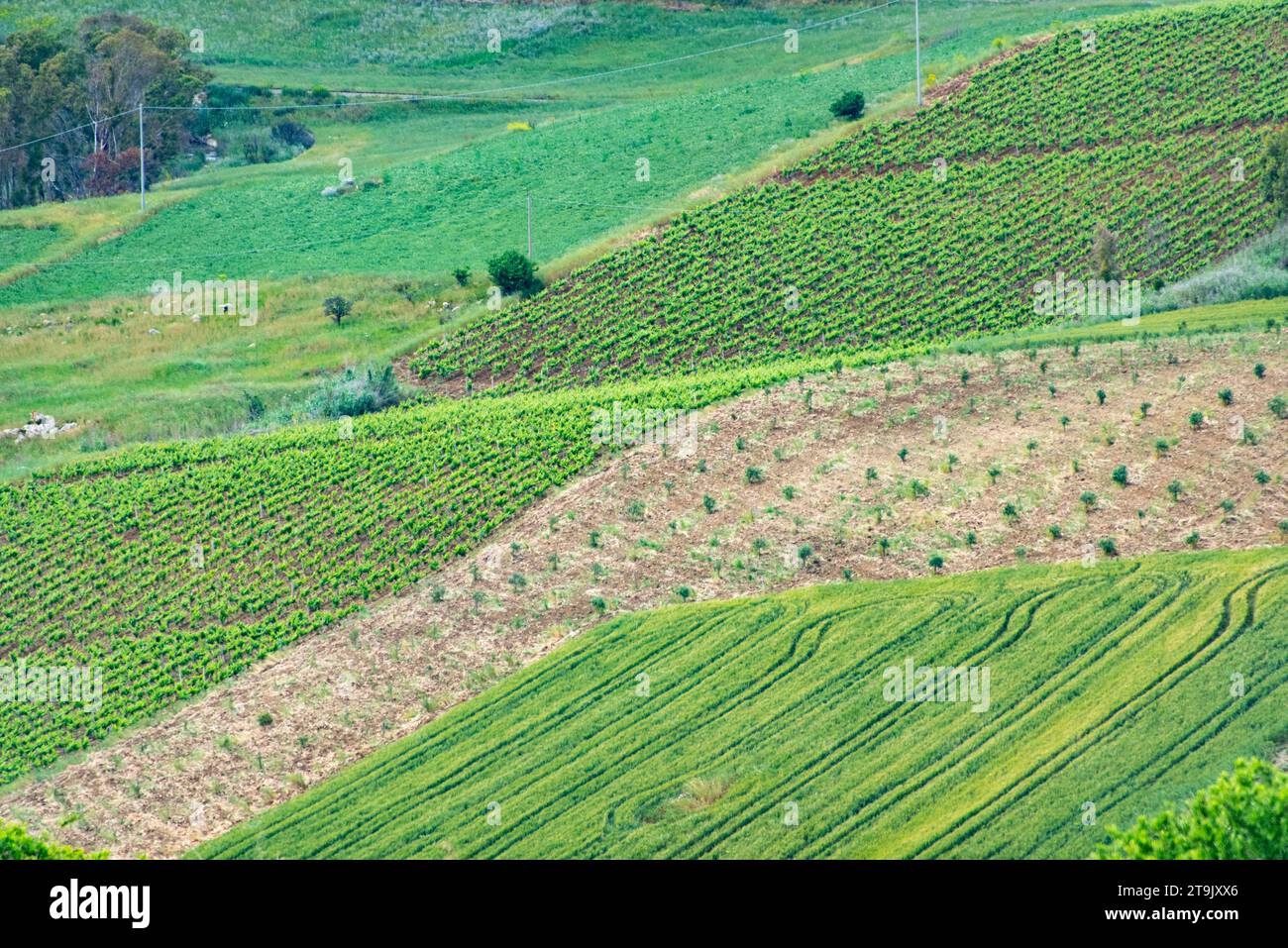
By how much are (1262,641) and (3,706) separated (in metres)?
27.3

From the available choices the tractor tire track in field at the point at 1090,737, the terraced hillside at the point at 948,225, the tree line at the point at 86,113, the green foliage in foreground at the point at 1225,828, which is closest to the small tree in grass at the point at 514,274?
the terraced hillside at the point at 948,225

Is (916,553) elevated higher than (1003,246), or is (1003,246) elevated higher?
(1003,246)

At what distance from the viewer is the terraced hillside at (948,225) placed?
2336 inches

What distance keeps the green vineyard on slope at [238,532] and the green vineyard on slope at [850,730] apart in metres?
7.14

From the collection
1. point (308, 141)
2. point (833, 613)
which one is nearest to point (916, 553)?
point (833, 613)

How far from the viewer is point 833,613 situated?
37.4 metres

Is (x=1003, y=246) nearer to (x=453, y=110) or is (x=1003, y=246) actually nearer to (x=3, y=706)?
(x=3, y=706)

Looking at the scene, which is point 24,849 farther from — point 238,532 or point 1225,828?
point 238,532

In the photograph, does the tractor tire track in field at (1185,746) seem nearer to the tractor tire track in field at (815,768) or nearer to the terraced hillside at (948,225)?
the tractor tire track in field at (815,768)

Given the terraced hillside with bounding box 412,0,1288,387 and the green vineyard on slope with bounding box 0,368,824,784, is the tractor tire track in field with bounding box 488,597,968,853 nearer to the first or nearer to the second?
the green vineyard on slope with bounding box 0,368,824,784

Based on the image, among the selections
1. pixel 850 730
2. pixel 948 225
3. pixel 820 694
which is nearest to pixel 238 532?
pixel 820 694

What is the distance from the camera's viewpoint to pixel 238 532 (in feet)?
154

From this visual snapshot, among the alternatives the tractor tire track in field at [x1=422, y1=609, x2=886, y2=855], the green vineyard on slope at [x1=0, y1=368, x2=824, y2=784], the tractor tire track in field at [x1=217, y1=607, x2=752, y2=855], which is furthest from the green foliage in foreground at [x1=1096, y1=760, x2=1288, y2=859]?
the green vineyard on slope at [x1=0, y1=368, x2=824, y2=784]

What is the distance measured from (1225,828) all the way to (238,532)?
29.8 meters
